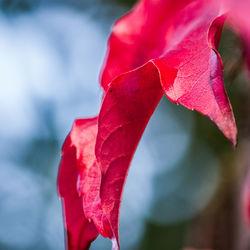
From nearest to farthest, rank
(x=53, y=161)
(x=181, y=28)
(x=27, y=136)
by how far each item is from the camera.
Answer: (x=181, y=28) < (x=53, y=161) < (x=27, y=136)

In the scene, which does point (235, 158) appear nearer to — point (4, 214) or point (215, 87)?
point (215, 87)

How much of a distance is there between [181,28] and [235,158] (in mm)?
844

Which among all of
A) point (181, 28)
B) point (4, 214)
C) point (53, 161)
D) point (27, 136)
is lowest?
point (181, 28)

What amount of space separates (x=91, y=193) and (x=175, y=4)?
0.17 meters

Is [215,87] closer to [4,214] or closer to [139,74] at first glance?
[139,74]

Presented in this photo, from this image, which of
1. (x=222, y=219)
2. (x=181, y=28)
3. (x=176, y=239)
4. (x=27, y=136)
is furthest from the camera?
(x=27, y=136)

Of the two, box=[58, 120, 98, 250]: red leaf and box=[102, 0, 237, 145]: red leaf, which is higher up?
box=[102, 0, 237, 145]: red leaf

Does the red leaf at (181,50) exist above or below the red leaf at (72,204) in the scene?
above

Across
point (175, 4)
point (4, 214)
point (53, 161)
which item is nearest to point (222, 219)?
point (175, 4)

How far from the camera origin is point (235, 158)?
1061mm

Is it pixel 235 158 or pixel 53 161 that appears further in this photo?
pixel 53 161

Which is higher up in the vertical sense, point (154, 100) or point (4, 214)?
point (4, 214)

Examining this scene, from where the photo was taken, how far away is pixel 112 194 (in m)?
0.21

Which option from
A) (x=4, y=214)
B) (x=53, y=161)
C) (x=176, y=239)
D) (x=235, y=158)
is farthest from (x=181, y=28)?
(x=4, y=214)
